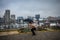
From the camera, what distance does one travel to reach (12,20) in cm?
221

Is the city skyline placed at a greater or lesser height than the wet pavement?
greater

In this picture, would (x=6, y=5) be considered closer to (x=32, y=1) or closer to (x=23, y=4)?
(x=23, y=4)

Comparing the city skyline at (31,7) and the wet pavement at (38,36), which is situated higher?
the city skyline at (31,7)

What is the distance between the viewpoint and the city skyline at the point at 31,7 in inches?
86.2

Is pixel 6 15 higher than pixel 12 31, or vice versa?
pixel 6 15

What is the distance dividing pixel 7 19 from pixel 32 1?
65 cm

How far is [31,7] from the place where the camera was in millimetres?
Answer: 2275

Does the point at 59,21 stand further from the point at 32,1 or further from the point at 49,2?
the point at 32,1

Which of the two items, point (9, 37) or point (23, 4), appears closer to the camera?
point (9, 37)

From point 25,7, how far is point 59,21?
817 millimetres

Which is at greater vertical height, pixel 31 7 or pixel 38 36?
pixel 31 7

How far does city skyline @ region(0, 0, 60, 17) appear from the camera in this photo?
2190 mm

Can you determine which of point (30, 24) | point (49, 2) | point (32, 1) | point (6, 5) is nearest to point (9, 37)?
point (30, 24)

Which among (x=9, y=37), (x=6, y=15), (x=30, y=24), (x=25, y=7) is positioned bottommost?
(x=9, y=37)
